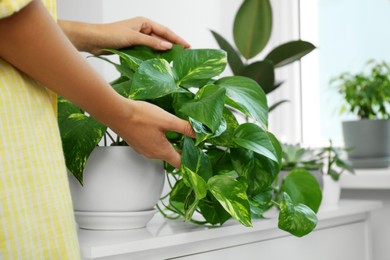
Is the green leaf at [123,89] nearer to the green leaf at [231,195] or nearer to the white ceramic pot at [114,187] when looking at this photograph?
the white ceramic pot at [114,187]

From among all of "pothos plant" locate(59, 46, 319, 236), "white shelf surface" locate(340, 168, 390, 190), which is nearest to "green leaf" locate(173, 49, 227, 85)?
"pothos plant" locate(59, 46, 319, 236)

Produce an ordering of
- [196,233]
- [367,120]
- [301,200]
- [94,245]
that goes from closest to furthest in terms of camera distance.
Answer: [94,245] < [196,233] < [301,200] < [367,120]

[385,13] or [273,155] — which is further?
[385,13]

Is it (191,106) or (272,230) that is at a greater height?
(191,106)

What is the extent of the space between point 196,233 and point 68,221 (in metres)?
0.37

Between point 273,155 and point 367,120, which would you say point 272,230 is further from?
point 367,120

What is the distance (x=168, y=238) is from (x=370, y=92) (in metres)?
1.14

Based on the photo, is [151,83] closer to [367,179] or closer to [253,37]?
[253,37]

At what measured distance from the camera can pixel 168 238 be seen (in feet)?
2.82

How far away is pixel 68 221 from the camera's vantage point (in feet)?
1.89

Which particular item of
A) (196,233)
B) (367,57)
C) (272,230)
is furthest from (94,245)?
(367,57)

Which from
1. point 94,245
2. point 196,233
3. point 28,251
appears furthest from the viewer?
point 196,233

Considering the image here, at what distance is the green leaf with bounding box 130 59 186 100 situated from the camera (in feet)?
2.64

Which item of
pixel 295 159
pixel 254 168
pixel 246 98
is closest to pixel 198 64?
pixel 246 98
